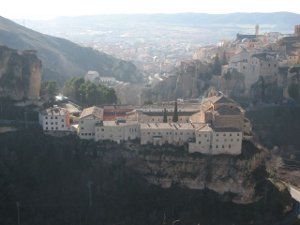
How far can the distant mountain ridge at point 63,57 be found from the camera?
91.8 m

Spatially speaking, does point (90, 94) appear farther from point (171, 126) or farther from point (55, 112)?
point (171, 126)

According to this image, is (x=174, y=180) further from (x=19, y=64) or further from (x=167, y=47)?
(x=167, y=47)

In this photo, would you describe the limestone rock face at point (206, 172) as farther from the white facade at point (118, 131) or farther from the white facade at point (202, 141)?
the white facade at point (118, 131)

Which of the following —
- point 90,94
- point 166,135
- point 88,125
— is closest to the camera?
point 166,135

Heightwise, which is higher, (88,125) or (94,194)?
(88,125)

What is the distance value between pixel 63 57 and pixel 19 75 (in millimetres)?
47732

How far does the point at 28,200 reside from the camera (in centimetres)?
3956

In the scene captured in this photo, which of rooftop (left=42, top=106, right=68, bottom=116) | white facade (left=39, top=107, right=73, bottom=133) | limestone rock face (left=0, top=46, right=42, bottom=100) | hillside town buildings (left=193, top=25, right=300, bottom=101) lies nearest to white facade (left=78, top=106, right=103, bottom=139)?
white facade (left=39, top=107, right=73, bottom=133)

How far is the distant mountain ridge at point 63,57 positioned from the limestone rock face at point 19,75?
1169 inches

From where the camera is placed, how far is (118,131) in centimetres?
4344

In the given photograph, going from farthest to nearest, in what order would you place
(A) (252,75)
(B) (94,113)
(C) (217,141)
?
(A) (252,75) → (B) (94,113) → (C) (217,141)

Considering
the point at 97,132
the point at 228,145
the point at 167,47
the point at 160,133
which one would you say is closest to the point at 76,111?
the point at 97,132

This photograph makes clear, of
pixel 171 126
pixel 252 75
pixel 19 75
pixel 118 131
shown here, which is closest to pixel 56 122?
pixel 118 131

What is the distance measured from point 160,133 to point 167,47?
443 feet
